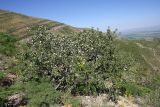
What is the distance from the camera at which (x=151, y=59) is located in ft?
355

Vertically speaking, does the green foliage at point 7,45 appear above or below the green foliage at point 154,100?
above

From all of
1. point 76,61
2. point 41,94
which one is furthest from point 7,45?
point 41,94

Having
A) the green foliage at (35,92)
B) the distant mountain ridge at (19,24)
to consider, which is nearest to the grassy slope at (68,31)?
the distant mountain ridge at (19,24)

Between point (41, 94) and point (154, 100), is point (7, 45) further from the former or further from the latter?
point (154, 100)

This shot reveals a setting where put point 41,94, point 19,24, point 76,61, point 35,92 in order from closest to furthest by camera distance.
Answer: point 41,94 → point 35,92 → point 76,61 → point 19,24

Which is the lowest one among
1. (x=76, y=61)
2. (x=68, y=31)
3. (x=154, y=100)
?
(x=154, y=100)

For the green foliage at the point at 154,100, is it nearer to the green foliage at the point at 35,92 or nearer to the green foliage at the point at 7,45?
the green foliage at the point at 35,92

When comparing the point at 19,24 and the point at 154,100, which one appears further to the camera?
the point at 19,24

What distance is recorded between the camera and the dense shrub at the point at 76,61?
1182 inches

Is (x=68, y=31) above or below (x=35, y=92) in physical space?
above

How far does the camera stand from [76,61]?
101 ft

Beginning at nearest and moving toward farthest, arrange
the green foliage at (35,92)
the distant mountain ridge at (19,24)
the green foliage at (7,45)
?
the green foliage at (35,92) → the green foliage at (7,45) → the distant mountain ridge at (19,24)

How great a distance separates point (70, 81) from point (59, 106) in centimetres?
476

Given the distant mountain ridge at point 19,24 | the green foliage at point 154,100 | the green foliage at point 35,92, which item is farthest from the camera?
the distant mountain ridge at point 19,24
